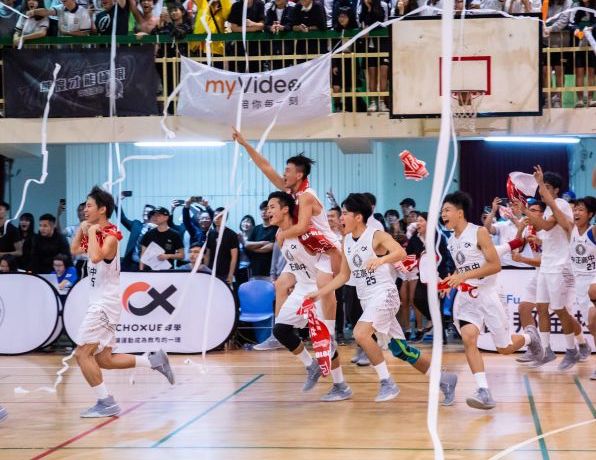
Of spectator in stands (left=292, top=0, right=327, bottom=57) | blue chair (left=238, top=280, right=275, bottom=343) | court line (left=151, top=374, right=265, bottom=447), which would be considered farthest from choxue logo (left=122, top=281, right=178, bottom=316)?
spectator in stands (left=292, top=0, right=327, bottom=57)

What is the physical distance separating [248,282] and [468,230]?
5.60 meters

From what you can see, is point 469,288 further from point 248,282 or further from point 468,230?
point 248,282

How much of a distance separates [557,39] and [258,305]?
567 centimetres

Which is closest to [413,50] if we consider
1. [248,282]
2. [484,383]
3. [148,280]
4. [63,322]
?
[248,282]

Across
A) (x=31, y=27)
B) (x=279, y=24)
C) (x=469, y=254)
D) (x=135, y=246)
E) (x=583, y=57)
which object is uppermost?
(x=31, y=27)

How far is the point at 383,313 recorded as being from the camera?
8305 mm

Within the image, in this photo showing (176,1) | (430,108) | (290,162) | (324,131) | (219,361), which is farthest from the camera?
(176,1)

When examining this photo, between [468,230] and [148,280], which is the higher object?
[468,230]

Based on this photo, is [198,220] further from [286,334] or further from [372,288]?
[372,288]

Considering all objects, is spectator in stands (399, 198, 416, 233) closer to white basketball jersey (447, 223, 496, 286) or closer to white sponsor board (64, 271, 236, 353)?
white sponsor board (64, 271, 236, 353)

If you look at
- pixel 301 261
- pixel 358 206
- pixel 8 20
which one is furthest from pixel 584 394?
pixel 8 20

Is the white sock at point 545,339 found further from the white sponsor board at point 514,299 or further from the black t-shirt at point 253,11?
the black t-shirt at point 253,11

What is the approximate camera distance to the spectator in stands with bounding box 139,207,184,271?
44.7 ft

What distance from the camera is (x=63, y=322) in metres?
12.7
